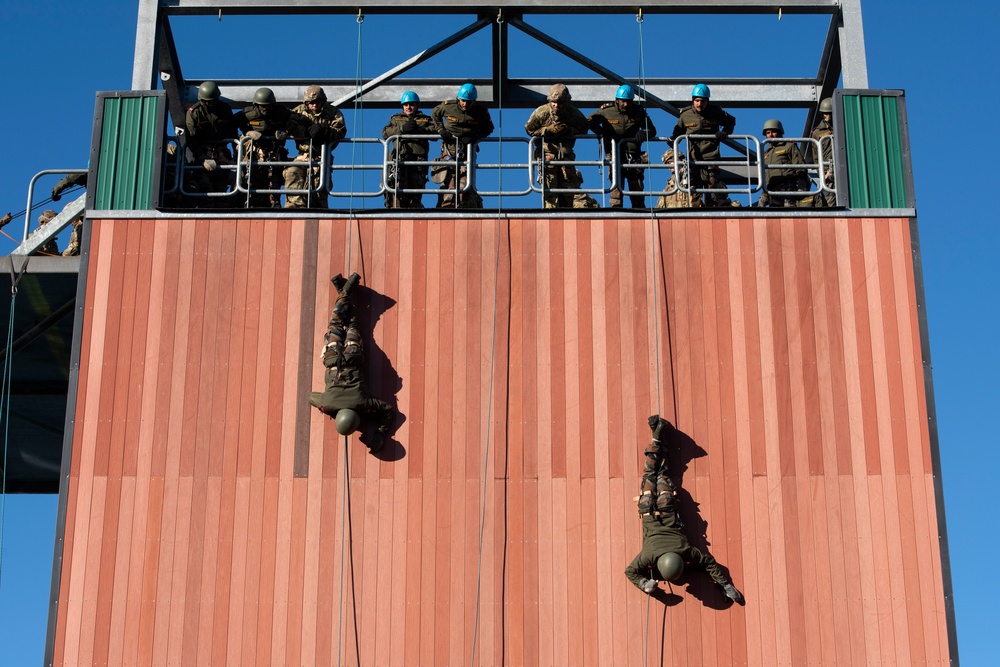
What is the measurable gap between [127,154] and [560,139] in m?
6.22

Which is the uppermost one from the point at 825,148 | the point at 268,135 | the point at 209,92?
the point at 209,92

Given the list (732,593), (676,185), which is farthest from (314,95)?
(732,593)

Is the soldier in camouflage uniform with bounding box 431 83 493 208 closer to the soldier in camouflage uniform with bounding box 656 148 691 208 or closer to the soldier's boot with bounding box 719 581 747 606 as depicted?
the soldier in camouflage uniform with bounding box 656 148 691 208

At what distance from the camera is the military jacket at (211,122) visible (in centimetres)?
2180

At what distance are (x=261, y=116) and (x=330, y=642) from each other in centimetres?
786

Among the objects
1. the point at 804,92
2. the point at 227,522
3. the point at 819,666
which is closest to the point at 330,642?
the point at 227,522

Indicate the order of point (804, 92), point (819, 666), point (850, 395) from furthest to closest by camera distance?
1. point (804, 92)
2. point (850, 395)
3. point (819, 666)

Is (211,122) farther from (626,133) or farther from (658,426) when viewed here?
(658,426)

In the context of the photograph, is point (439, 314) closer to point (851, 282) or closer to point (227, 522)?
point (227, 522)

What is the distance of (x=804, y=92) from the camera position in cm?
2550

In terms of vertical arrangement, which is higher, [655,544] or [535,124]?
[535,124]

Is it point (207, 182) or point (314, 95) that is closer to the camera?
point (207, 182)

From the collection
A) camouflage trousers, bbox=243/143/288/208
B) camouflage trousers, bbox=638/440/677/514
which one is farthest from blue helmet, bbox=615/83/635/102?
camouflage trousers, bbox=638/440/677/514

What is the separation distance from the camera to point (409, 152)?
2209 centimetres
